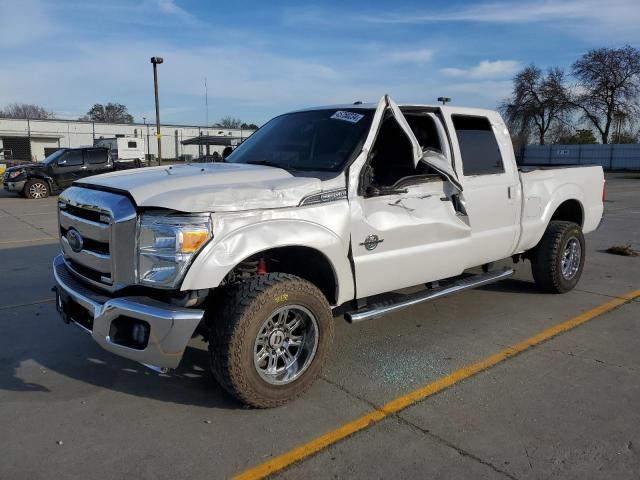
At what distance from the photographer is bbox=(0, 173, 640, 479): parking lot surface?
2.96 meters

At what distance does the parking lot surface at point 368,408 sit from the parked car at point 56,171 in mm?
15959

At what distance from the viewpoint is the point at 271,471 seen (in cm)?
288

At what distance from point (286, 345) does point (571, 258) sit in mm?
4169

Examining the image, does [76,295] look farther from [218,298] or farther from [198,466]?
[198,466]

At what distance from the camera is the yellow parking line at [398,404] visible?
9.61ft

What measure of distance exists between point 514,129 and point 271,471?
5967 cm

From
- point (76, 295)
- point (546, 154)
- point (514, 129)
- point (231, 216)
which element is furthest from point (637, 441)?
point (514, 129)

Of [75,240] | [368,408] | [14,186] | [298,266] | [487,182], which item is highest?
[487,182]

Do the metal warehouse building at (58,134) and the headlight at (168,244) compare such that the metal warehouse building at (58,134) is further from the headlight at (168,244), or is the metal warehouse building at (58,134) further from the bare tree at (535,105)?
the headlight at (168,244)

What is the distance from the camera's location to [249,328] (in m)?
3.30

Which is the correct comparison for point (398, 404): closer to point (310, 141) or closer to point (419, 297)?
point (419, 297)

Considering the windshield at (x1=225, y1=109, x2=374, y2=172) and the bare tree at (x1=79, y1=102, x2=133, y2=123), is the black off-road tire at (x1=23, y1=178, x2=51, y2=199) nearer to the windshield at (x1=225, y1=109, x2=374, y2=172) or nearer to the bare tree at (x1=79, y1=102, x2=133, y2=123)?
the windshield at (x1=225, y1=109, x2=374, y2=172)

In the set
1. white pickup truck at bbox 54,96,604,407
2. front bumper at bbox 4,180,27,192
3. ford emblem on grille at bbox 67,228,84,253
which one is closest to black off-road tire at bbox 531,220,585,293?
white pickup truck at bbox 54,96,604,407

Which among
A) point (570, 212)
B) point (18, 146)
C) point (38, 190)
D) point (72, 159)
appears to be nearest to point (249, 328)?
point (570, 212)
